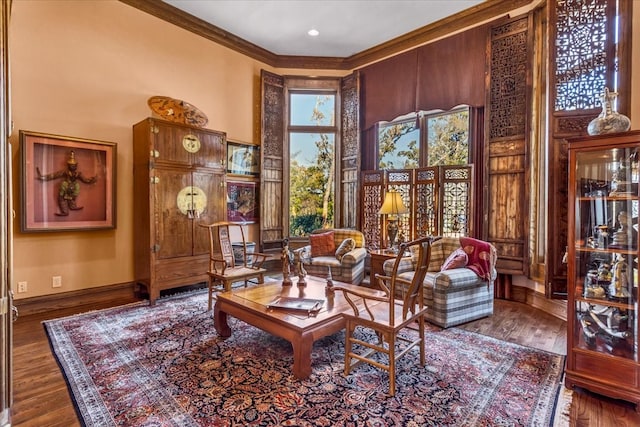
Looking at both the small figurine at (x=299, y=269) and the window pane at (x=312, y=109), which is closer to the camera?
the small figurine at (x=299, y=269)

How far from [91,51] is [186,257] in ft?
9.40

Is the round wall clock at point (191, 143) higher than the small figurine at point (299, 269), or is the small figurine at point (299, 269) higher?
the round wall clock at point (191, 143)

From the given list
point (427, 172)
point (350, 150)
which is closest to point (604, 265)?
point (427, 172)

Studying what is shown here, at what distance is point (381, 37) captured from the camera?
547 cm

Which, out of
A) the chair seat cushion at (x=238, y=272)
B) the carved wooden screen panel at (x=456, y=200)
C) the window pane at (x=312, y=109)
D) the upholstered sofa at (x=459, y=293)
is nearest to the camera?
the upholstered sofa at (x=459, y=293)

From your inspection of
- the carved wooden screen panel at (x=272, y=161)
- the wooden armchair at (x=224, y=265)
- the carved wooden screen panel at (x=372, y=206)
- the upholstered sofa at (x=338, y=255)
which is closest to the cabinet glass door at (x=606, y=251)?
the upholstered sofa at (x=338, y=255)

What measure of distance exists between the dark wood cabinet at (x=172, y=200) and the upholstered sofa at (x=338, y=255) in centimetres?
150

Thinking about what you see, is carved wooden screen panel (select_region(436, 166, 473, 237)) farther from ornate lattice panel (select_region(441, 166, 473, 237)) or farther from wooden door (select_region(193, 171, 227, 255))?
wooden door (select_region(193, 171, 227, 255))

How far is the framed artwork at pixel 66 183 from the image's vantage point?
362cm

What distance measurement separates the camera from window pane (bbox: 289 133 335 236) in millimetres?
6270

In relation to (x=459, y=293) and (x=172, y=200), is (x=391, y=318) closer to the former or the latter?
(x=459, y=293)

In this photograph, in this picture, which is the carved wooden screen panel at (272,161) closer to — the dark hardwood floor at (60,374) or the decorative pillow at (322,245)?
the decorative pillow at (322,245)

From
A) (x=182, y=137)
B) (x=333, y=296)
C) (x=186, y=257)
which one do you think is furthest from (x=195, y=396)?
(x=182, y=137)

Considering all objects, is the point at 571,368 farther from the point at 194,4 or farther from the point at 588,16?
the point at 194,4
